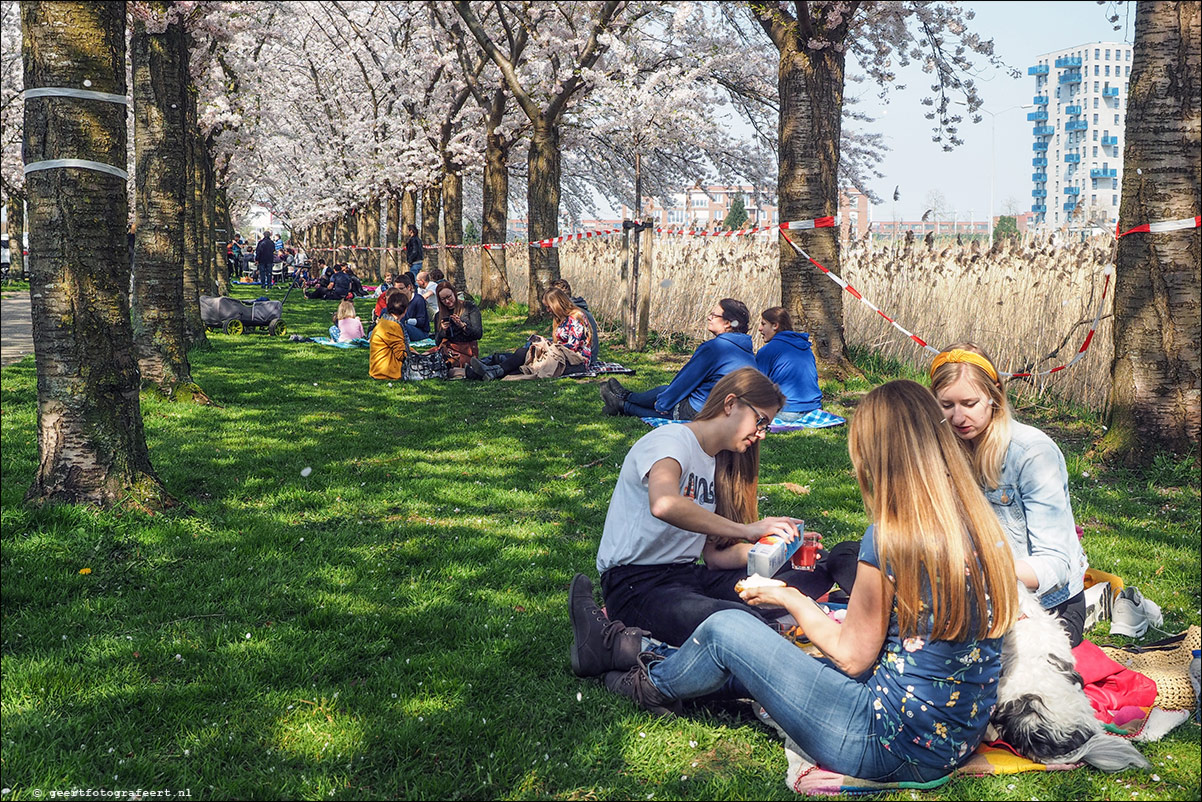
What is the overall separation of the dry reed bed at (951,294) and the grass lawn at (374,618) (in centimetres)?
110

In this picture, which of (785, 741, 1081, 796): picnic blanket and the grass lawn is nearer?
(785, 741, 1081, 796): picnic blanket

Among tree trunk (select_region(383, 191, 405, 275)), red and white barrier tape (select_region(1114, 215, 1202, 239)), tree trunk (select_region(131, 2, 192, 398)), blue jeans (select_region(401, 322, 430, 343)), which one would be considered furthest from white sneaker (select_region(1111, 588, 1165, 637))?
tree trunk (select_region(383, 191, 405, 275))

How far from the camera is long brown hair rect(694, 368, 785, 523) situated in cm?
427

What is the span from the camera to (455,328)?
42.0 ft

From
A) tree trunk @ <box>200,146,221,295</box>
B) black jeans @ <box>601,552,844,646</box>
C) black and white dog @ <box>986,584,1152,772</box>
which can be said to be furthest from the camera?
tree trunk @ <box>200,146,221,295</box>

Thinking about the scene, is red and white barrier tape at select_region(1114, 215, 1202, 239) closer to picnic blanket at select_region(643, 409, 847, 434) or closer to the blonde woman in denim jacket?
picnic blanket at select_region(643, 409, 847, 434)

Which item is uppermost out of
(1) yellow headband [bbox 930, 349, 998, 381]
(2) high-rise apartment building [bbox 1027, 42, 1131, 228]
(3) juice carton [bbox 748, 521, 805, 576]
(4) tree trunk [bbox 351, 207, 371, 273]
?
(2) high-rise apartment building [bbox 1027, 42, 1131, 228]

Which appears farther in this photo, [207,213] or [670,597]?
[207,213]

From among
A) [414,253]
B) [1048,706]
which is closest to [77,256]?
[1048,706]

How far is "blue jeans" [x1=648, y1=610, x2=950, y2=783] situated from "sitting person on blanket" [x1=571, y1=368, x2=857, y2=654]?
1.61ft

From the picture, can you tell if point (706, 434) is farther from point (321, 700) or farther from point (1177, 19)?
point (1177, 19)

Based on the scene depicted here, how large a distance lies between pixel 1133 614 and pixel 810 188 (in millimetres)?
7569

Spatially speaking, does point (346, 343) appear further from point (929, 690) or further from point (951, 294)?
point (929, 690)

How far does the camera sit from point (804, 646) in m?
4.24
